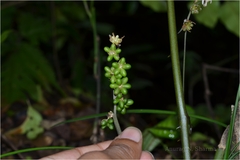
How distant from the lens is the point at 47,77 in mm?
1992

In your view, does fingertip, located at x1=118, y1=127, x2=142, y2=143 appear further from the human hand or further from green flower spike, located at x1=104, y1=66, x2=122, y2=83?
green flower spike, located at x1=104, y1=66, x2=122, y2=83

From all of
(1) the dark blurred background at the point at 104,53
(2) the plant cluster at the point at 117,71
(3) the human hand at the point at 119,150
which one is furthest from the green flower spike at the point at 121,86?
(1) the dark blurred background at the point at 104,53

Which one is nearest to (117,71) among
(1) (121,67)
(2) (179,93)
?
(1) (121,67)

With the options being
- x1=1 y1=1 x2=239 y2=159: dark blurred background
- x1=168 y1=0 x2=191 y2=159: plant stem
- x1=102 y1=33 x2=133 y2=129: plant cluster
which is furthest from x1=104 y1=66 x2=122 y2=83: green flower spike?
x1=1 y1=1 x2=239 y2=159: dark blurred background

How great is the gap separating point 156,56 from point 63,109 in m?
0.95

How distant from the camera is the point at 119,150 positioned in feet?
2.58

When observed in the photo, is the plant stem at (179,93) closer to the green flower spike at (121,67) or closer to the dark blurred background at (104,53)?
the green flower spike at (121,67)

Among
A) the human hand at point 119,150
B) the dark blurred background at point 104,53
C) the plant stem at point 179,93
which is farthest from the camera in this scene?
the dark blurred background at point 104,53

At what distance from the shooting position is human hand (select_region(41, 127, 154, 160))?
73cm

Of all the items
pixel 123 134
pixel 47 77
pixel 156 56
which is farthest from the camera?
pixel 156 56

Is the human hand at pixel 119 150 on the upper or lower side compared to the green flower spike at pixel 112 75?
lower

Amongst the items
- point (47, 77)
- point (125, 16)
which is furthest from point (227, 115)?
point (125, 16)

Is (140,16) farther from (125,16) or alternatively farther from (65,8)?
(65,8)

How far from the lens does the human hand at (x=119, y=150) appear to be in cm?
73
